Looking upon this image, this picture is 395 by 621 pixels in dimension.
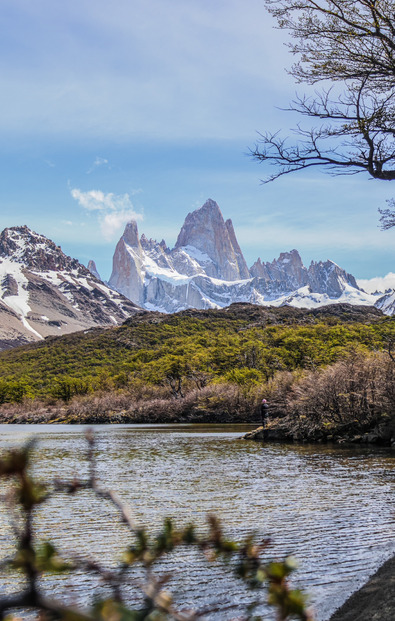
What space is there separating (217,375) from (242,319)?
242 ft

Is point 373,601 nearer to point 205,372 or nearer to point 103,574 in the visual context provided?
point 103,574

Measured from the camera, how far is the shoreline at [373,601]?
5.55 meters

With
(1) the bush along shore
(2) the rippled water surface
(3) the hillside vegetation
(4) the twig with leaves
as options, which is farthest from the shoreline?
(3) the hillside vegetation

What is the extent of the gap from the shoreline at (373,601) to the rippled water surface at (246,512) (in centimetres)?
22

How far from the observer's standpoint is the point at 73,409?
78.2 meters

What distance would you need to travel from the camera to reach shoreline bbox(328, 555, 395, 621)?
219 inches

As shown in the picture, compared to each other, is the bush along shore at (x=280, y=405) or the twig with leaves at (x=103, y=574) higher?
the twig with leaves at (x=103, y=574)

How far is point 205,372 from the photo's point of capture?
252 feet

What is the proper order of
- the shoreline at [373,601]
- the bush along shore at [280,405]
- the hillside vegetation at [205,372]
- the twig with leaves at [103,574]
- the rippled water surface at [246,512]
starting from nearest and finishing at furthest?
1. the twig with leaves at [103,574]
2. the shoreline at [373,601]
3. the rippled water surface at [246,512]
4. the bush along shore at [280,405]
5. the hillside vegetation at [205,372]

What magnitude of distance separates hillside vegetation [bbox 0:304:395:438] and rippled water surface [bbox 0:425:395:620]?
10846 millimetres

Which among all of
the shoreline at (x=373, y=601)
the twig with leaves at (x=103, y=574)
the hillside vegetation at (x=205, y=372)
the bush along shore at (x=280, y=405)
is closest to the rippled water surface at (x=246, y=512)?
the shoreline at (x=373, y=601)

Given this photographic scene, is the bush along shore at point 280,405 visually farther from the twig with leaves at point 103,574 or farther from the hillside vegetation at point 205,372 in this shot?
the twig with leaves at point 103,574

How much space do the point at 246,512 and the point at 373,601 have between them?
605 centimetres

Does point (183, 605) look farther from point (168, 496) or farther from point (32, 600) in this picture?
point (168, 496)
